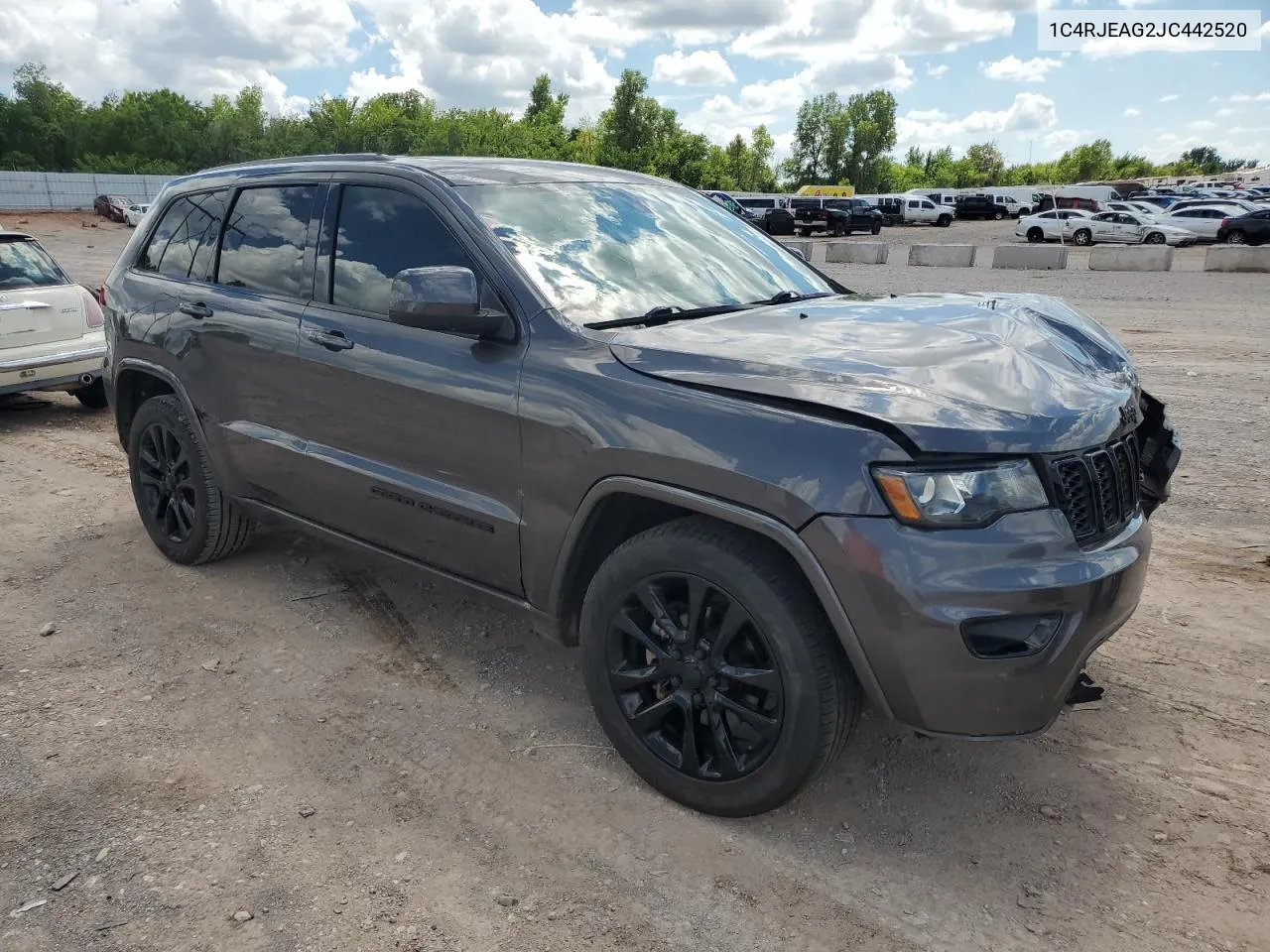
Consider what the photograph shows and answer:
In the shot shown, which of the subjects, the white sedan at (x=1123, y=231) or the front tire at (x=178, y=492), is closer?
the front tire at (x=178, y=492)

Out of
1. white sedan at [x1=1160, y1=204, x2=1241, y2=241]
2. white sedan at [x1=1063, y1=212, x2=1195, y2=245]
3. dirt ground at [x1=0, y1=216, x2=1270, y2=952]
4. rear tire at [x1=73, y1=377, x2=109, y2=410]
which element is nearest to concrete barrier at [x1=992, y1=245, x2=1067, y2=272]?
white sedan at [x1=1063, y1=212, x2=1195, y2=245]

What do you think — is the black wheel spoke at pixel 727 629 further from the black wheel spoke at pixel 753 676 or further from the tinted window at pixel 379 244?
the tinted window at pixel 379 244

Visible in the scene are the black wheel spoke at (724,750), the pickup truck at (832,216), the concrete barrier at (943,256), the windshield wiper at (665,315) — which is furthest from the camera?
the pickup truck at (832,216)

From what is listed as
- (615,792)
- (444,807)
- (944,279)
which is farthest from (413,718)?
(944,279)

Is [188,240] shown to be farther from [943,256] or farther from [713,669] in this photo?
[943,256]

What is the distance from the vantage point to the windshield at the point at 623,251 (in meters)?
3.28

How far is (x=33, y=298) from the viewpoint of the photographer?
8.09m

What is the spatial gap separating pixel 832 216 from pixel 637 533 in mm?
41118

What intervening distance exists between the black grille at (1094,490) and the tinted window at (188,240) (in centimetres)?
369

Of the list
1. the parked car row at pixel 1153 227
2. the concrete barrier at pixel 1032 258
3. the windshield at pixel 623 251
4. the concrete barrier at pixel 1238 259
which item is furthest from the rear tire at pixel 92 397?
the parked car row at pixel 1153 227

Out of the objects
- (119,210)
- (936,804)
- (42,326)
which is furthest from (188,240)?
(119,210)

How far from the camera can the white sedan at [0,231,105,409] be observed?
7859mm

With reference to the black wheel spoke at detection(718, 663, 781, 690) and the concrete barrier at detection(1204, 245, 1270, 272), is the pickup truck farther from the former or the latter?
the black wheel spoke at detection(718, 663, 781, 690)

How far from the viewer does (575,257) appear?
11.1 feet
